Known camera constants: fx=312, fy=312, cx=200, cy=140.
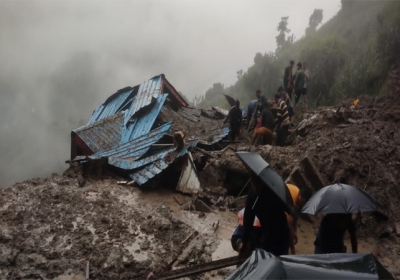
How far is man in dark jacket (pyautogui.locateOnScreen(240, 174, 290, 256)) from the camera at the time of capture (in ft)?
8.60

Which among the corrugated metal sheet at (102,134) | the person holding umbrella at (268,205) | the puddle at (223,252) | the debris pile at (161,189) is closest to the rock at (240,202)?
Answer: the debris pile at (161,189)

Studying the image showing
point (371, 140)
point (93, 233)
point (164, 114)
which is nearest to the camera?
point (93, 233)

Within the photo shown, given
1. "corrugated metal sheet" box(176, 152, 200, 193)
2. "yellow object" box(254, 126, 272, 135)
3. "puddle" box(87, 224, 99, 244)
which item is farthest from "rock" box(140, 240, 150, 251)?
"yellow object" box(254, 126, 272, 135)

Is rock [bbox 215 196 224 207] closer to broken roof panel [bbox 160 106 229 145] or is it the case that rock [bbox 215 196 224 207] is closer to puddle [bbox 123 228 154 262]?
puddle [bbox 123 228 154 262]

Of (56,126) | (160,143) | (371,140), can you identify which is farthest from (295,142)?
(56,126)

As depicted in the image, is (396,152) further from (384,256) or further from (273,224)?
(273,224)

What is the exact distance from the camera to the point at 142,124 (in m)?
10.5

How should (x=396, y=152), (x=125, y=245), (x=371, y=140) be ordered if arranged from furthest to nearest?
1. (x=371, y=140)
2. (x=396, y=152)
3. (x=125, y=245)

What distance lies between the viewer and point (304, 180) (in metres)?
5.68

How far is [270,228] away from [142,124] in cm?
836

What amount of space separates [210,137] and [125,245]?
536 cm

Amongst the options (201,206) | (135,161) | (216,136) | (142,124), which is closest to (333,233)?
(201,206)

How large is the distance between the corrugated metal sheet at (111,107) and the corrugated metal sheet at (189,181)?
6230 mm

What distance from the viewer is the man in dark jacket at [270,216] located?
8.60 ft
